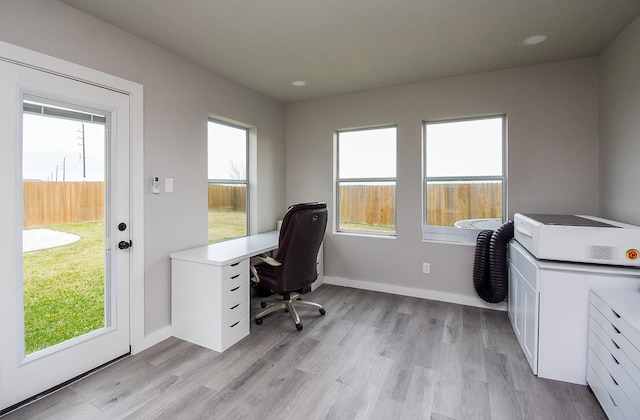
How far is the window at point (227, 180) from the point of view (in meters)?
3.26

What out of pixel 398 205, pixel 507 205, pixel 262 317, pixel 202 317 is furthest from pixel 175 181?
pixel 507 205

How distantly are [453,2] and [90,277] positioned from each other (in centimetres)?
316

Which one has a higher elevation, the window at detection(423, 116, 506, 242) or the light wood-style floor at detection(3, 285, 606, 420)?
the window at detection(423, 116, 506, 242)

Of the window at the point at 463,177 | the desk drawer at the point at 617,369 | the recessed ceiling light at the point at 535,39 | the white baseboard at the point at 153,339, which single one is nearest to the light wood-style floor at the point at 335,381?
the white baseboard at the point at 153,339

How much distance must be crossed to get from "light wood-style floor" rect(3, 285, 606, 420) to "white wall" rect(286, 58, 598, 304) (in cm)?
92

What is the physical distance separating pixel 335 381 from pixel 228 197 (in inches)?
91.3

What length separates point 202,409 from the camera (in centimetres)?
172

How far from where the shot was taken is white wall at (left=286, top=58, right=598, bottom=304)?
283 cm

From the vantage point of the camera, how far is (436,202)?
3.51 m

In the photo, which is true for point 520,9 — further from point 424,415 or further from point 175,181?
point 175,181

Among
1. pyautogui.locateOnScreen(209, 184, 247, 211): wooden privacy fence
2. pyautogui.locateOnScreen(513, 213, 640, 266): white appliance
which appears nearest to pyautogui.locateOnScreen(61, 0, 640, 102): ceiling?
pyautogui.locateOnScreen(209, 184, 247, 211): wooden privacy fence

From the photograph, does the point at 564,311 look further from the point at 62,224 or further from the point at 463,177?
the point at 62,224

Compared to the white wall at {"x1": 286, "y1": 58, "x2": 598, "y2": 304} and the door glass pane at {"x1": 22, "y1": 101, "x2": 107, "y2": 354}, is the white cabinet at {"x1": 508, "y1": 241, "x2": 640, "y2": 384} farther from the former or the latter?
the door glass pane at {"x1": 22, "y1": 101, "x2": 107, "y2": 354}

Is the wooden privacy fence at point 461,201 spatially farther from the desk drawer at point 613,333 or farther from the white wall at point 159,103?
the white wall at point 159,103
